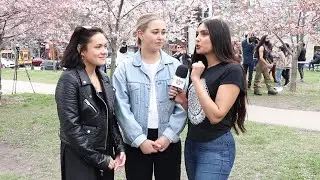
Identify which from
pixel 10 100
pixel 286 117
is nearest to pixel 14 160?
pixel 286 117

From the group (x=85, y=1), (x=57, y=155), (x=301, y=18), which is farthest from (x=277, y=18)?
(x=57, y=155)

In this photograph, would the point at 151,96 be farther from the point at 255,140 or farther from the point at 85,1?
the point at 85,1

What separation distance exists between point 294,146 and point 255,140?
617 millimetres

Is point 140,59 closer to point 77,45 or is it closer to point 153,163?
point 77,45

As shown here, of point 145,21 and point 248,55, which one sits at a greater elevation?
point 145,21

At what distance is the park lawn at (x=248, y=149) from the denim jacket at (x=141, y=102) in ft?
7.41

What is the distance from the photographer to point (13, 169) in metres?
5.71

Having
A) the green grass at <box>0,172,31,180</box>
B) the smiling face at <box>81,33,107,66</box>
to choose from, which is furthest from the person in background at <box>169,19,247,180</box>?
the green grass at <box>0,172,31,180</box>

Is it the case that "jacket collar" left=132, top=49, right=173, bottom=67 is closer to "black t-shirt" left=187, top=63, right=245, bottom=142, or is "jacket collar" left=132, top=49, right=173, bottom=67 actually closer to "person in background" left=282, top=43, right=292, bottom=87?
"black t-shirt" left=187, top=63, right=245, bottom=142

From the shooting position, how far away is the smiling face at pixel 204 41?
111 inches

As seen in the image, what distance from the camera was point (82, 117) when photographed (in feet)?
9.69

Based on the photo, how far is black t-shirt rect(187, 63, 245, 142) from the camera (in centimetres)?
274

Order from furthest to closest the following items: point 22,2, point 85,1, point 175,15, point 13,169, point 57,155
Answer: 1. point 175,15
2. point 85,1
3. point 22,2
4. point 57,155
5. point 13,169

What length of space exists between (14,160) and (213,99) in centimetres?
419
